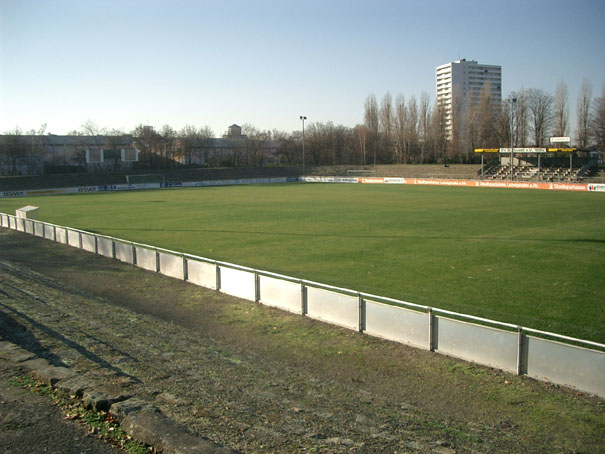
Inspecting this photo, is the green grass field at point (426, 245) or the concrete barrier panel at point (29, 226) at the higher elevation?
the concrete barrier panel at point (29, 226)

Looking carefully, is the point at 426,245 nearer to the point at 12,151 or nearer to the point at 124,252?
the point at 124,252

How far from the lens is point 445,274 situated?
56.3 feet

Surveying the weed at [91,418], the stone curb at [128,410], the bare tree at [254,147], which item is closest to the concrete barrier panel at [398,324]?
the stone curb at [128,410]

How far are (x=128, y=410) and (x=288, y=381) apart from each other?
2.82 meters

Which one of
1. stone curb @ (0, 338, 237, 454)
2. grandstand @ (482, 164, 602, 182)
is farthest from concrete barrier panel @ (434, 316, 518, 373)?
grandstand @ (482, 164, 602, 182)

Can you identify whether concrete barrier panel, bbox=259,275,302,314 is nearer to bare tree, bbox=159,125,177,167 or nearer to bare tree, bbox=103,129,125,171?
bare tree, bbox=103,129,125,171

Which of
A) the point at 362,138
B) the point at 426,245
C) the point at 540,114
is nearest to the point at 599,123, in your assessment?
the point at 540,114

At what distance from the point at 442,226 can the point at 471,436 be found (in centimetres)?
2240

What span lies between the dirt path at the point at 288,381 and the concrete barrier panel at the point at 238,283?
0.28 m

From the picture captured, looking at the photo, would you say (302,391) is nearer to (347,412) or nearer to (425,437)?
(347,412)

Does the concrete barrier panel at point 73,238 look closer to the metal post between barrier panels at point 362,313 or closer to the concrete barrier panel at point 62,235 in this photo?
the concrete barrier panel at point 62,235

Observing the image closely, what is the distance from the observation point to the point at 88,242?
2278 cm

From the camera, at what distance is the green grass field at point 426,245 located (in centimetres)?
1421

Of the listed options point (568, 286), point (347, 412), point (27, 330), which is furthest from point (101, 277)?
point (568, 286)
